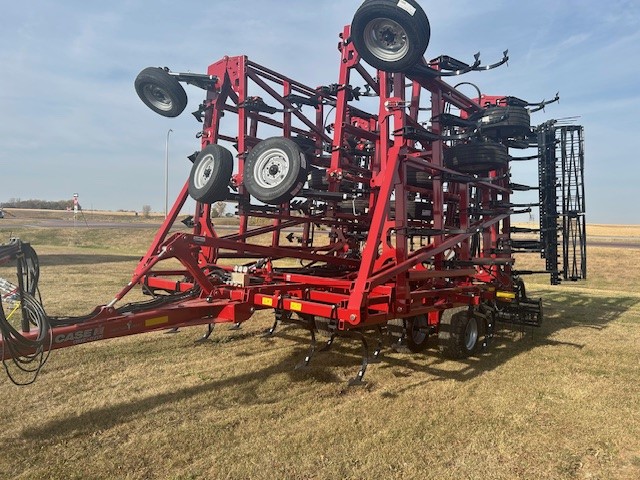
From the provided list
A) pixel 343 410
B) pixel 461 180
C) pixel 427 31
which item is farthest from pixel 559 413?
pixel 427 31

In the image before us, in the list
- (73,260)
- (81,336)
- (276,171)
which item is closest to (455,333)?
(276,171)

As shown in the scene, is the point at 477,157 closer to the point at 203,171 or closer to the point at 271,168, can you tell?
the point at 271,168

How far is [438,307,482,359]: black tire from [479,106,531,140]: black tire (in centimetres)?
263

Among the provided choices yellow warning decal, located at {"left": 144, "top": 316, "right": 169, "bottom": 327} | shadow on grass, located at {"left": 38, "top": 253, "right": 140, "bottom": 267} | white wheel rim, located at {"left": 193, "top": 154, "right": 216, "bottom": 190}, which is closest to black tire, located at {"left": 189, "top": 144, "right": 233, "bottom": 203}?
white wheel rim, located at {"left": 193, "top": 154, "right": 216, "bottom": 190}

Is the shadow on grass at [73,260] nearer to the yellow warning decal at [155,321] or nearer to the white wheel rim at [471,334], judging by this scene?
the yellow warning decal at [155,321]

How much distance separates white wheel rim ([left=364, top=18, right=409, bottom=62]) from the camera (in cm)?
511

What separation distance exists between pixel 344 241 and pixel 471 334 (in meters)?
2.59

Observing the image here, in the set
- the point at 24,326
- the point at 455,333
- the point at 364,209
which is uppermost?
→ the point at 364,209

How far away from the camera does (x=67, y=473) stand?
3.03m

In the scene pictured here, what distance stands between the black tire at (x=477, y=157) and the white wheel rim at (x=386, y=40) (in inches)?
72.5

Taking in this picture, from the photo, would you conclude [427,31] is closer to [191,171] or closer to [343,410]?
[191,171]

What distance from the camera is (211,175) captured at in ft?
18.7

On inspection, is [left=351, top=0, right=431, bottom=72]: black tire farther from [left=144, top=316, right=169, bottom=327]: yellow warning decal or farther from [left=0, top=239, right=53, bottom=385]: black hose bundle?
[left=0, top=239, right=53, bottom=385]: black hose bundle

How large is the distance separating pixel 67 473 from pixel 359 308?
8.15ft
